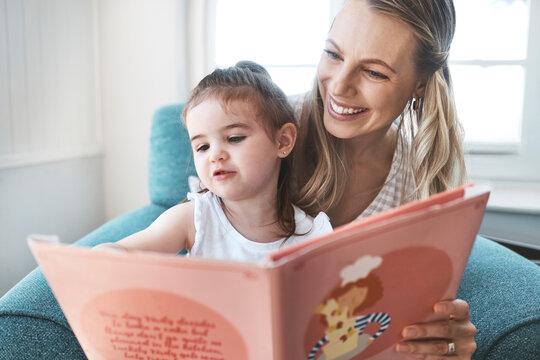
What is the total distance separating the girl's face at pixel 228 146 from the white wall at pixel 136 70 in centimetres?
131

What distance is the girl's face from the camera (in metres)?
0.84

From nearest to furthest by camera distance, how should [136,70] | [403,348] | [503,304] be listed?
1. [403,348]
2. [503,304]
3. [136,70]

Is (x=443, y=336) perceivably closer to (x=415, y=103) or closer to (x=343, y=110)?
(x=343, y=110)

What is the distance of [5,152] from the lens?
1.52 meters

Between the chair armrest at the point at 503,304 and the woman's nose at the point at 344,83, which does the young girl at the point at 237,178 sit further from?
the chair armrest at the point at 503,304

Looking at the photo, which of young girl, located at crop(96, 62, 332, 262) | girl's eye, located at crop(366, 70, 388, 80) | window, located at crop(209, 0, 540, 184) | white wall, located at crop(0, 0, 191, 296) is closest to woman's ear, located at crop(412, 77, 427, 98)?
girl's eye, located at crop(366, 70, 388, 80)

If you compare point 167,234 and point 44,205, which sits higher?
point 167,234

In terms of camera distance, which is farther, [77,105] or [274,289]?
[77,105]

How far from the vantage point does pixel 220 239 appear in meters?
0.94

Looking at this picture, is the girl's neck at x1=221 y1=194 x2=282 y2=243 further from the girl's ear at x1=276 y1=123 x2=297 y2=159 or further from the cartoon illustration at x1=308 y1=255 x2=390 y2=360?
the cartoon illustration at x1=308 y1=255 x2=390 y2=360

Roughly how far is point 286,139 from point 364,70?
24cm

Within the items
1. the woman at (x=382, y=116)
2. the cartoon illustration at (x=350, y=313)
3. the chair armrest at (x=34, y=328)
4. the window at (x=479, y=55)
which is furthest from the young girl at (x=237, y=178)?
the window at (x=479, y=55)

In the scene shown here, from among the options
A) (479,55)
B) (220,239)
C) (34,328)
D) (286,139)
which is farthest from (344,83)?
(479,55)

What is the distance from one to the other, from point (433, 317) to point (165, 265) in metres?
0.43
